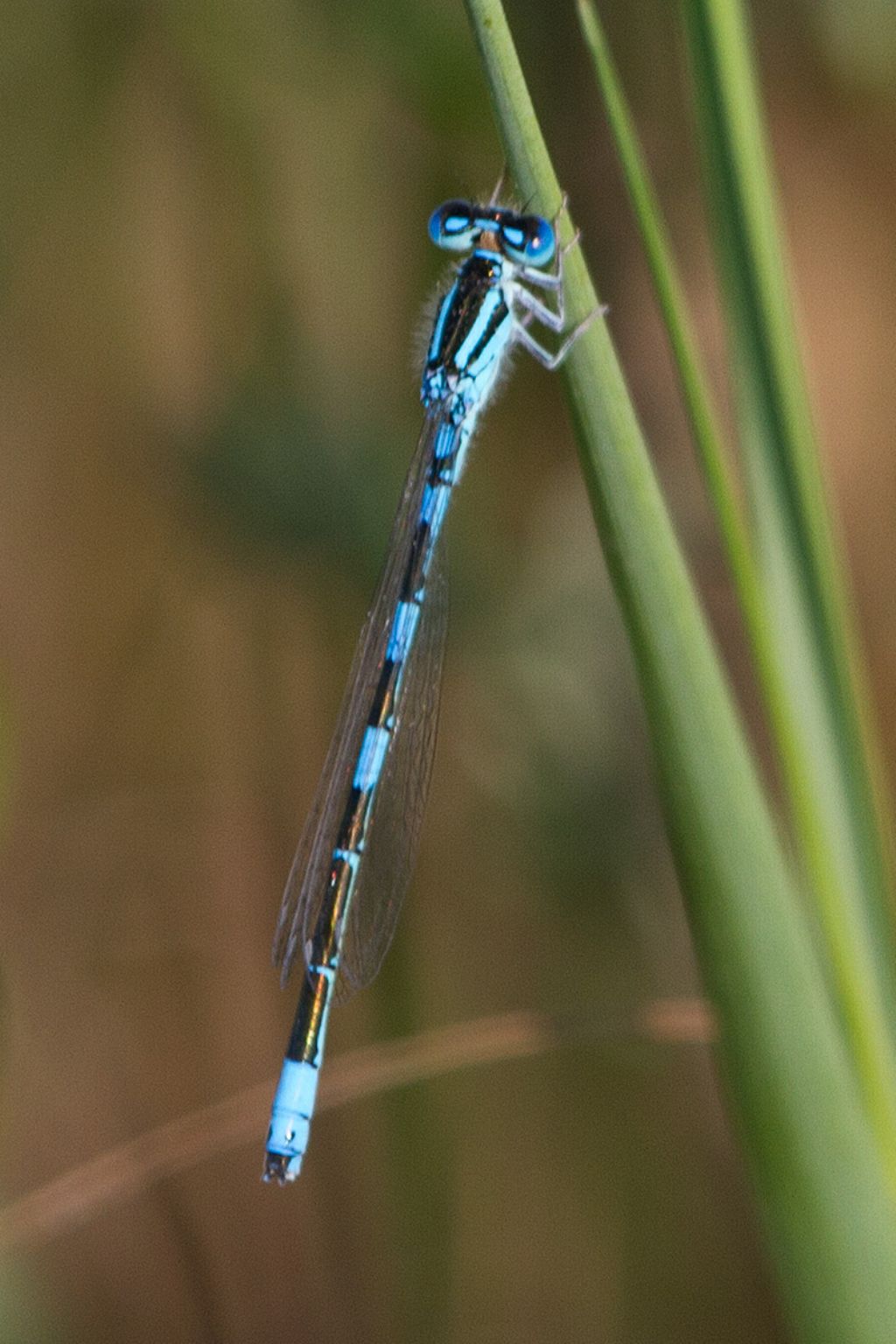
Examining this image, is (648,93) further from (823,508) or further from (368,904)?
(368,904)

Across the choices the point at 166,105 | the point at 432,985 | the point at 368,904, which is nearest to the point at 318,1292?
the point at 432,985

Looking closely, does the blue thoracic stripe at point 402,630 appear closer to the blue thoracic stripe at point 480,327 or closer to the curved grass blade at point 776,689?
the blue thoracic stripe at point 480,327

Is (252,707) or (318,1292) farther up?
(252,707)

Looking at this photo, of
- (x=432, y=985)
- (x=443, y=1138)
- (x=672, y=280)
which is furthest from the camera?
(x=432, y=985)

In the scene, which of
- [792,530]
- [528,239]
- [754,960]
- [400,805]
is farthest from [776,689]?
[400,805]

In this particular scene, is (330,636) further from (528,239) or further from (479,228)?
(528,239)

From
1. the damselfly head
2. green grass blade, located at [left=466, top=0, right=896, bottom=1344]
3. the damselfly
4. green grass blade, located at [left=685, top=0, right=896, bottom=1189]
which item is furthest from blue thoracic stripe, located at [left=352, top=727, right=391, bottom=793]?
green grass blade, located at [left=466, top=0, right=896, bottom=1344]
